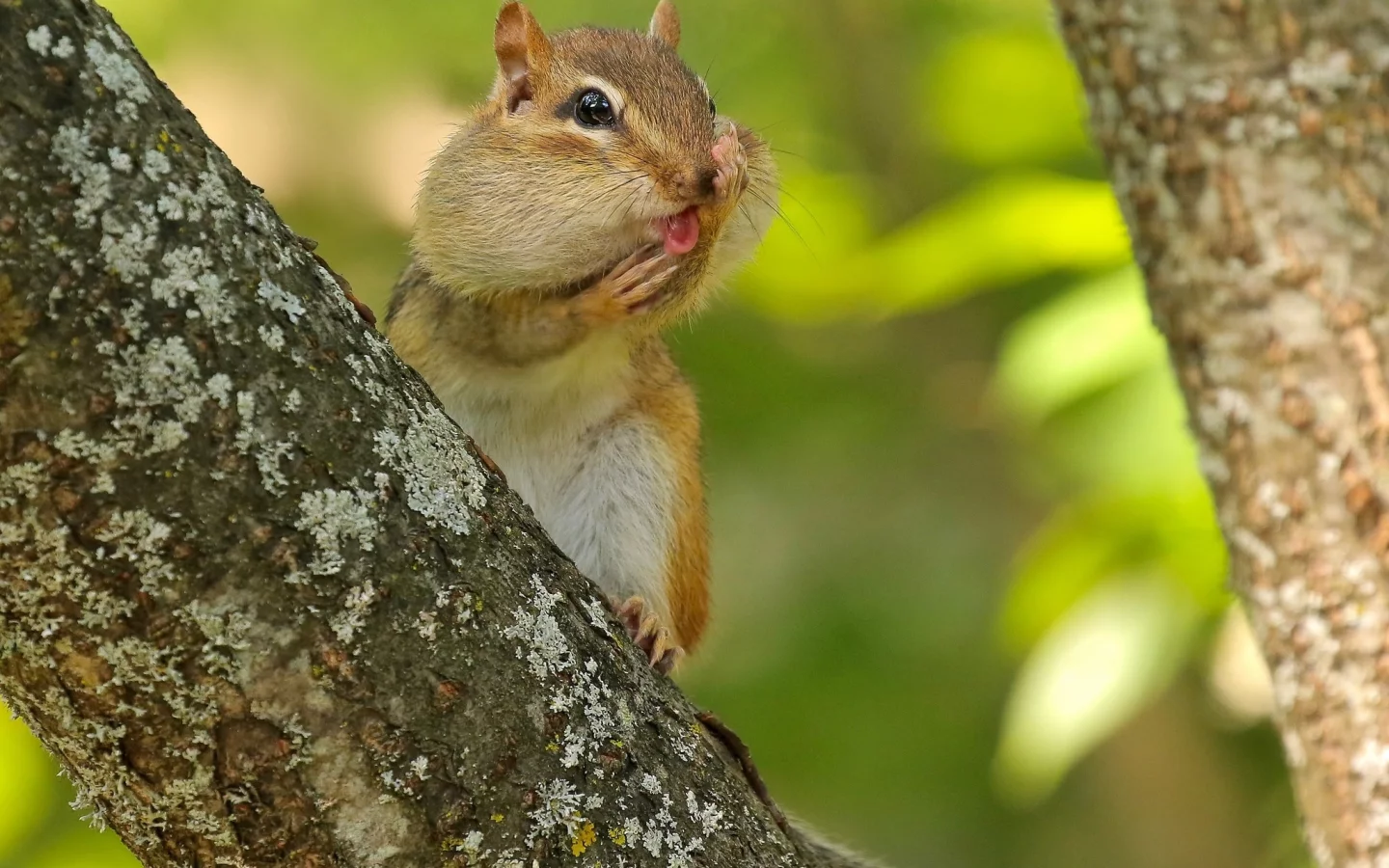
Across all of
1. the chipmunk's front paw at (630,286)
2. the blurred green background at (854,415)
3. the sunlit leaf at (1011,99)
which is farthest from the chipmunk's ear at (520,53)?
the sunlit leaf at (1011,99)

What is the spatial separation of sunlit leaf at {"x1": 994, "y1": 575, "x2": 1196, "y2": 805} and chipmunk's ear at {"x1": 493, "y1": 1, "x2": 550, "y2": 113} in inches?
61.4

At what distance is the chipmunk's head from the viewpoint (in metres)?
2.72

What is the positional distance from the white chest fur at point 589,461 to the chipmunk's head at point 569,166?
280mm

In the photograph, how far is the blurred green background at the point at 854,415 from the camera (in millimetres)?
4219

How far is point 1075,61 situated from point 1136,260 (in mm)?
352

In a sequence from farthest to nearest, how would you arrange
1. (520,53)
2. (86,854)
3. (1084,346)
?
(520,53), (86,854), (1084,346)

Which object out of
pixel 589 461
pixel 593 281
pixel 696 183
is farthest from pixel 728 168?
pixel 589 461

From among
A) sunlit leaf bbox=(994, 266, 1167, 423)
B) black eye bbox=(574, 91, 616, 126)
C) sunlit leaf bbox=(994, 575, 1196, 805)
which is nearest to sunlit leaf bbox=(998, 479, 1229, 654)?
sunlit leaf bbox=(994, 575, 1196, 805)

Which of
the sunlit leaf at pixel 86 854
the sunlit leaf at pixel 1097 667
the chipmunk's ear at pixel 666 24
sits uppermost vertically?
the chipmunk's ear at pixel 666 24

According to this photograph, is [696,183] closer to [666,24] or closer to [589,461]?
[589,461]

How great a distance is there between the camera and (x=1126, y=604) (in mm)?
2979

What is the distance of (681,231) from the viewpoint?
2.72 meters

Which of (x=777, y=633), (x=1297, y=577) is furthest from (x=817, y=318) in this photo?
(x=1297, y=577)

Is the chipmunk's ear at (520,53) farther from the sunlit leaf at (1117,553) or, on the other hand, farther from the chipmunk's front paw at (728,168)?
the sunlit leaf at (1117,553)
